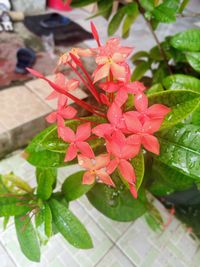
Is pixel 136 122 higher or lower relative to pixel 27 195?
higher

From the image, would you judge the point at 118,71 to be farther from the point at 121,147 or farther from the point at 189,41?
the point at 189,41

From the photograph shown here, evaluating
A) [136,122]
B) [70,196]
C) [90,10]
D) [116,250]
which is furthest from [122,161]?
[90,10]

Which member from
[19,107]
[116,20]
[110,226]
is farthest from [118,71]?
[19,107]

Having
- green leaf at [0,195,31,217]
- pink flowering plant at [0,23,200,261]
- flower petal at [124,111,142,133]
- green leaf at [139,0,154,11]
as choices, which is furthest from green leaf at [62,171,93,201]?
green leaf at [139,0,154,11]

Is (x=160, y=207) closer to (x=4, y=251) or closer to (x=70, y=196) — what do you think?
(x=70, y=196)

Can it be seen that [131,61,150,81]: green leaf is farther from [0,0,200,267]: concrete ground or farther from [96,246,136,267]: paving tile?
[96,246,136,267]: paving tile
